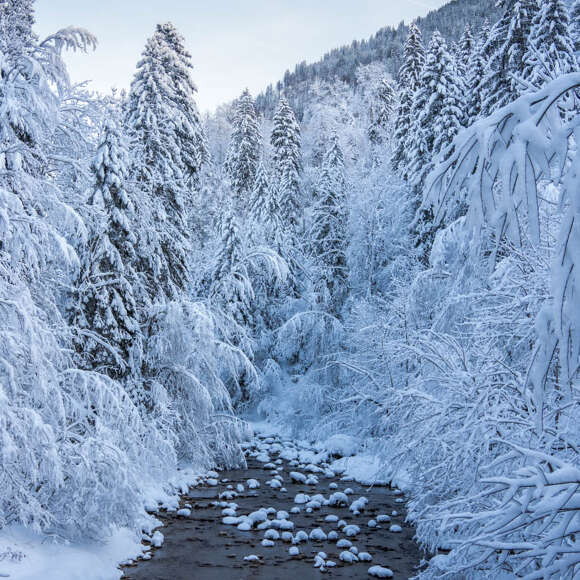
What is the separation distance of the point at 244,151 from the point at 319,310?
2253cm

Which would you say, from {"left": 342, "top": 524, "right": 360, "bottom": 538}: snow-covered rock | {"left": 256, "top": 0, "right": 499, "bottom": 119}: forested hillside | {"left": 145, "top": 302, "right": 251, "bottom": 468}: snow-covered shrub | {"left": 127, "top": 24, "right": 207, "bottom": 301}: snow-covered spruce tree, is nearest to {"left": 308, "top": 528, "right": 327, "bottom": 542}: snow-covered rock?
{"left": 342, "top": 524, "right": 360, "bottom": 538}: snow-covered rock

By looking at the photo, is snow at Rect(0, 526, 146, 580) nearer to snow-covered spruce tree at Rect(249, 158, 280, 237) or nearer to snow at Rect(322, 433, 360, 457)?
snow at Rect(322, 433, 360, 457)

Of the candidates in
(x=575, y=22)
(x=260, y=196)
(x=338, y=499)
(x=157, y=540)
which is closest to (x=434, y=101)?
(x=575, y=22)

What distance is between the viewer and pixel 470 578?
7.94m

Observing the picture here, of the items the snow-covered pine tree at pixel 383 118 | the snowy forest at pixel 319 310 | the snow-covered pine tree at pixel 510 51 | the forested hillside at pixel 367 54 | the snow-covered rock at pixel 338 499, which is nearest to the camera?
the snowy forest at pixel 319 310

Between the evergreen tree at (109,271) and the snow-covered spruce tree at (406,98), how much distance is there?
15775mm

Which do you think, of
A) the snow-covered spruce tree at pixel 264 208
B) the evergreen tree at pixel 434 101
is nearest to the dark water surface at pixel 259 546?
the evergreen tree at pixel 434 101

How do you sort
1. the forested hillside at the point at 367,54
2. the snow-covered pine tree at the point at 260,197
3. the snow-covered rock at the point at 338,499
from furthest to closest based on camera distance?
the forested hillside at the point at 367,54 → the snow-covered pine tree at the point at 260,197 → the snow-covered rock at the point at 338,499

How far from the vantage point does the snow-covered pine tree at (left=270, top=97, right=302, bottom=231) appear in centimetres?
3725

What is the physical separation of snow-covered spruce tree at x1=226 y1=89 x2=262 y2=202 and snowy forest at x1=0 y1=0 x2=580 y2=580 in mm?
10701

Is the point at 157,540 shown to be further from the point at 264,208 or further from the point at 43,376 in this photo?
the point at 264,208

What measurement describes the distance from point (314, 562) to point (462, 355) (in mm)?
5597

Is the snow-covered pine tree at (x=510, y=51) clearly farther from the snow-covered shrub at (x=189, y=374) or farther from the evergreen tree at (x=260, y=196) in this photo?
the evergreen tree at (x=260, y=196)

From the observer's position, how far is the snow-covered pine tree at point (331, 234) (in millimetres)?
25859
